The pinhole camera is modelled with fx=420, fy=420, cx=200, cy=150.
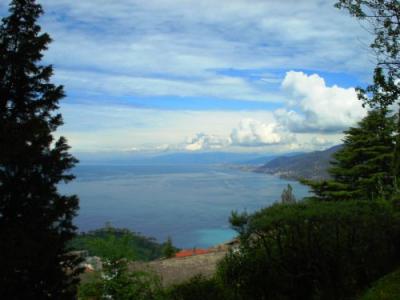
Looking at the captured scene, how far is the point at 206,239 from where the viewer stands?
73.4 meters

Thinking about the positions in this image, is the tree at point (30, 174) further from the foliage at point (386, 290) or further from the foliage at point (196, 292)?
the foliage at point (386, 290)

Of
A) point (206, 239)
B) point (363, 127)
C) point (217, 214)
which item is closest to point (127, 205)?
point (217, 214)

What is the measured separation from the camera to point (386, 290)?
28.7 feet

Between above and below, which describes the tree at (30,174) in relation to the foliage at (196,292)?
above

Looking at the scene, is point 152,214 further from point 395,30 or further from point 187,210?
point 395,30

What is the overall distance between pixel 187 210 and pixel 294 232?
306 ft

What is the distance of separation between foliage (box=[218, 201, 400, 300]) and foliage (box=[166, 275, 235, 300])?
1896 mm

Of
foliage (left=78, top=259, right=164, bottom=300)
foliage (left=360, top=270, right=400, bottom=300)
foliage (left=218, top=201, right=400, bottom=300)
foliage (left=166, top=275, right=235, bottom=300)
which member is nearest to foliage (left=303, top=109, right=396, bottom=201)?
foliage (left=218, top=201, right=400, bottom=300)

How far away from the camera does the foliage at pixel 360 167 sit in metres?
27.2

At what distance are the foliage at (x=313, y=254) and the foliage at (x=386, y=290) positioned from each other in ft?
2.63

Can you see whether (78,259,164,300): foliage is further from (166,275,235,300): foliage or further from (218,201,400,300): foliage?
(218,201,400,300): foliage

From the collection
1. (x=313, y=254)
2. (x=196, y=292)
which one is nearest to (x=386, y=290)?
(x=313, y=254)

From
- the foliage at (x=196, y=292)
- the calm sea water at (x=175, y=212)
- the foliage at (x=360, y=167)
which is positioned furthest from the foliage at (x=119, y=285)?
the calm sea water at (x=175, y=212)

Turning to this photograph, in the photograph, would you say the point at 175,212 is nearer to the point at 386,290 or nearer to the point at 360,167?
the point at 360,167
